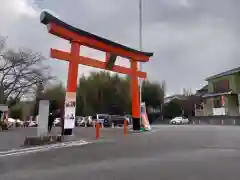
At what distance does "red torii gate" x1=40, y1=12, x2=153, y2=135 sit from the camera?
17.7 metres

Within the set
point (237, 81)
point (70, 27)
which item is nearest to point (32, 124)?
point (237, 81)

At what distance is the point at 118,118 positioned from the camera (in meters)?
42.7

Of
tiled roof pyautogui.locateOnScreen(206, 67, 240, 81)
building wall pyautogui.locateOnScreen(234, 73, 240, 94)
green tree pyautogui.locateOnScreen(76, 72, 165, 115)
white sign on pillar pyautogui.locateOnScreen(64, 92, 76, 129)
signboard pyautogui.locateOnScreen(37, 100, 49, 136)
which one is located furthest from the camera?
green tree pyautogui.locateOnScreen(76, 72, 165, 115)

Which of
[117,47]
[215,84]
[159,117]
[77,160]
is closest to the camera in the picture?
[77,160]

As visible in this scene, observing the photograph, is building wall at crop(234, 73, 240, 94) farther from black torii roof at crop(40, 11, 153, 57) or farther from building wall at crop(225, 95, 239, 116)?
black torii roof at crop(40, 11, 153, 57)

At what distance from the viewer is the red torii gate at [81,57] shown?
17.7m

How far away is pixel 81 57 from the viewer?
64.7 feet

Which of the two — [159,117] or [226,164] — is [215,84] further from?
[226,164]

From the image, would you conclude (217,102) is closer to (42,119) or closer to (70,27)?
(70,27)

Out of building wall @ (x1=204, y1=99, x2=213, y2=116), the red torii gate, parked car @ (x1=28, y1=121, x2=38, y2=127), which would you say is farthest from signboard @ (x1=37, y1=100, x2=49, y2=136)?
building wall @ (x1=204, y1=99, x2=213, y2=116)

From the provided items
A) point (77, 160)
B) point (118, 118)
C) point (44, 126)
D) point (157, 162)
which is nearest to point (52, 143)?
point (44, 126)

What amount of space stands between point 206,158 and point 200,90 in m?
65.2

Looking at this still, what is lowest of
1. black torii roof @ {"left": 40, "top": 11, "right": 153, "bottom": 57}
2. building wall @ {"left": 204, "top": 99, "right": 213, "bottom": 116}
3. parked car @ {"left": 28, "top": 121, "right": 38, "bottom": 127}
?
parked car @ {"left": 28, "top": 121, "right": 38, "bottom": 127}

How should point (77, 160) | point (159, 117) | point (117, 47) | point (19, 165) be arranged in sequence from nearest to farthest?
point (19, 165), point (77, 160), point (117, 47), point (159, 117)
